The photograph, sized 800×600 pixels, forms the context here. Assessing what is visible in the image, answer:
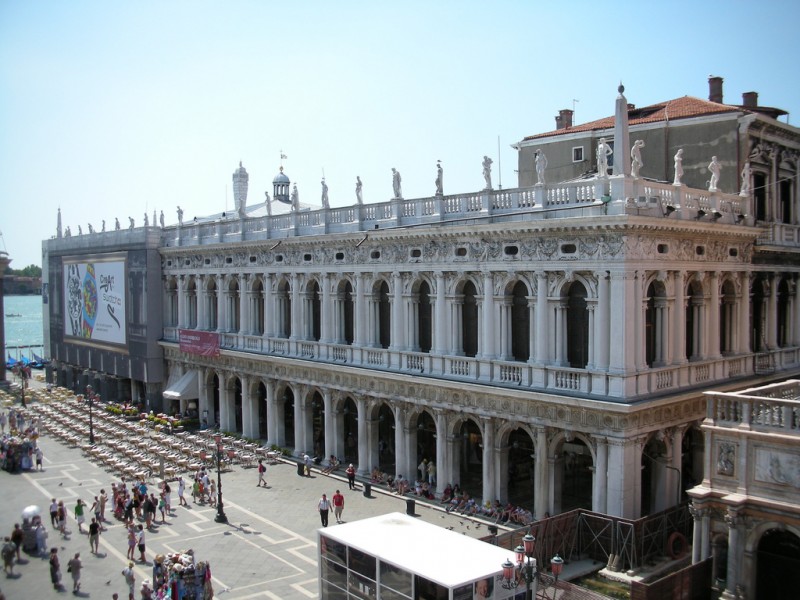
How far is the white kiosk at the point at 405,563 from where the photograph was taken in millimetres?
16750

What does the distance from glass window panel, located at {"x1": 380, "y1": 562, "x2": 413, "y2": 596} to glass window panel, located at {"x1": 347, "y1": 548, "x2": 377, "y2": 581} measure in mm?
305

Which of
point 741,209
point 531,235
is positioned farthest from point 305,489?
point 741,209

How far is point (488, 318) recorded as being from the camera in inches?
1101

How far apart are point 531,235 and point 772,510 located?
11859mm

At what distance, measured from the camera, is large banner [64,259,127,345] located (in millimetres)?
50500

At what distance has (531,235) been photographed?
86.6ft

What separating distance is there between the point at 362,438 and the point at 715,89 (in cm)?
1969

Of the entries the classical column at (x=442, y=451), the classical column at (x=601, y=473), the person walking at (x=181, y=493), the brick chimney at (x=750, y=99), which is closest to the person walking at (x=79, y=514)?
the person walking at (x=181, y=493)

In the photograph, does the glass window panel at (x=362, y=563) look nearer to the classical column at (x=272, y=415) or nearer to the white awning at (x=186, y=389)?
the classical column at (x=272, y=415)

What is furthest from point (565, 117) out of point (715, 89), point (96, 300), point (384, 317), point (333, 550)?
point (96, 300)

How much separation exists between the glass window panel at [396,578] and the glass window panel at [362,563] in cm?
30

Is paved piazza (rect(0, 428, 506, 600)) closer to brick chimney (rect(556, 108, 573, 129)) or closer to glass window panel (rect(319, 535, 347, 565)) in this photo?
glass window panel (rect(319, 535, 347, 565))

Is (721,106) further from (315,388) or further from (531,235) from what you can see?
(315,388)

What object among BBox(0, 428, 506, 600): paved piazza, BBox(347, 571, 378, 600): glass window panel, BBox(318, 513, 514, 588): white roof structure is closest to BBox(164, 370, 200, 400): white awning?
BBox(0, 428, 506, 600): paved piazza
